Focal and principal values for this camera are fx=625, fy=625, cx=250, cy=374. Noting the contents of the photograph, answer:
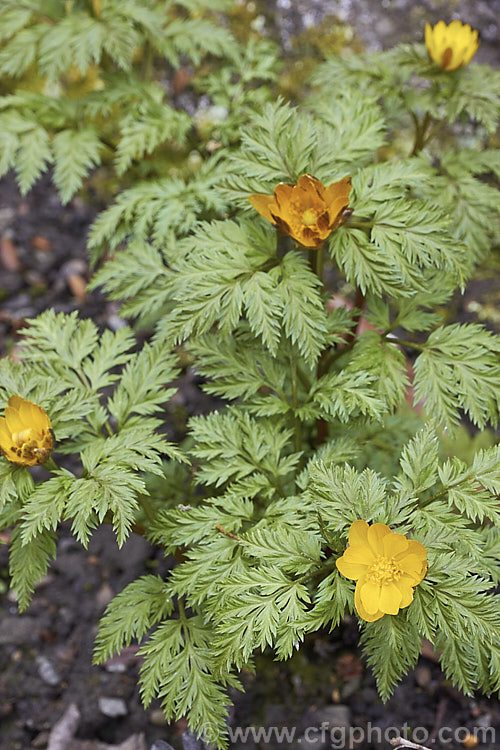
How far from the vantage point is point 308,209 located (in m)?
1.76

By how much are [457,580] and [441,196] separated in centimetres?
144

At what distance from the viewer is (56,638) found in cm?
244

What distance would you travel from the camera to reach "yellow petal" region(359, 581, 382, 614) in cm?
145

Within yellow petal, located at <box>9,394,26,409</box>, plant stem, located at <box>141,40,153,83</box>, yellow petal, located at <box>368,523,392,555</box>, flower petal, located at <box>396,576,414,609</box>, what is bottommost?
flower petal, located at <box>396,576,414,609</box>

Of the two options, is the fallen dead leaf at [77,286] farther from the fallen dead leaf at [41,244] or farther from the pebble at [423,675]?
the pebble at [423,675]

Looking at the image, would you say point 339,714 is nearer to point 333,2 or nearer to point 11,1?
point 11,1

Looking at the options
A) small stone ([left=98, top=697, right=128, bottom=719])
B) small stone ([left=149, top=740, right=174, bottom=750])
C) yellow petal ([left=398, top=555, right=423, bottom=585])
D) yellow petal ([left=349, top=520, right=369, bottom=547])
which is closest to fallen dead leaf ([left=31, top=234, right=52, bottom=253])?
small stone ([left=98, top=697, right=128, bottom=719])

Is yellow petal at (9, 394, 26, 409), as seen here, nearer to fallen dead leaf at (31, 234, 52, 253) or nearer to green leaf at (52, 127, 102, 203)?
green leaf at (52, 127, 102, 203)

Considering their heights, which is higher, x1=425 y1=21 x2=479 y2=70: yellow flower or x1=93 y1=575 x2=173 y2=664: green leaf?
x1=425 y1=21 x2=479 y2=70: yellow flower

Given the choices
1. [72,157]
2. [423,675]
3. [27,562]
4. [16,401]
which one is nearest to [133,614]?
[27,562]

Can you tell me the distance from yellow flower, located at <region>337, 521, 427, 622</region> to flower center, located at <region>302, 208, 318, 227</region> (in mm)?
824

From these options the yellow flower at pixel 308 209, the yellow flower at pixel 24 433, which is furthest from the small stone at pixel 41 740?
the yellow flower at pixel 308 209

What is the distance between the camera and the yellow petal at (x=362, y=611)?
4.75 ft

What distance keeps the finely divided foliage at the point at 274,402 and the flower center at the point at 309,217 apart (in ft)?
0.37
